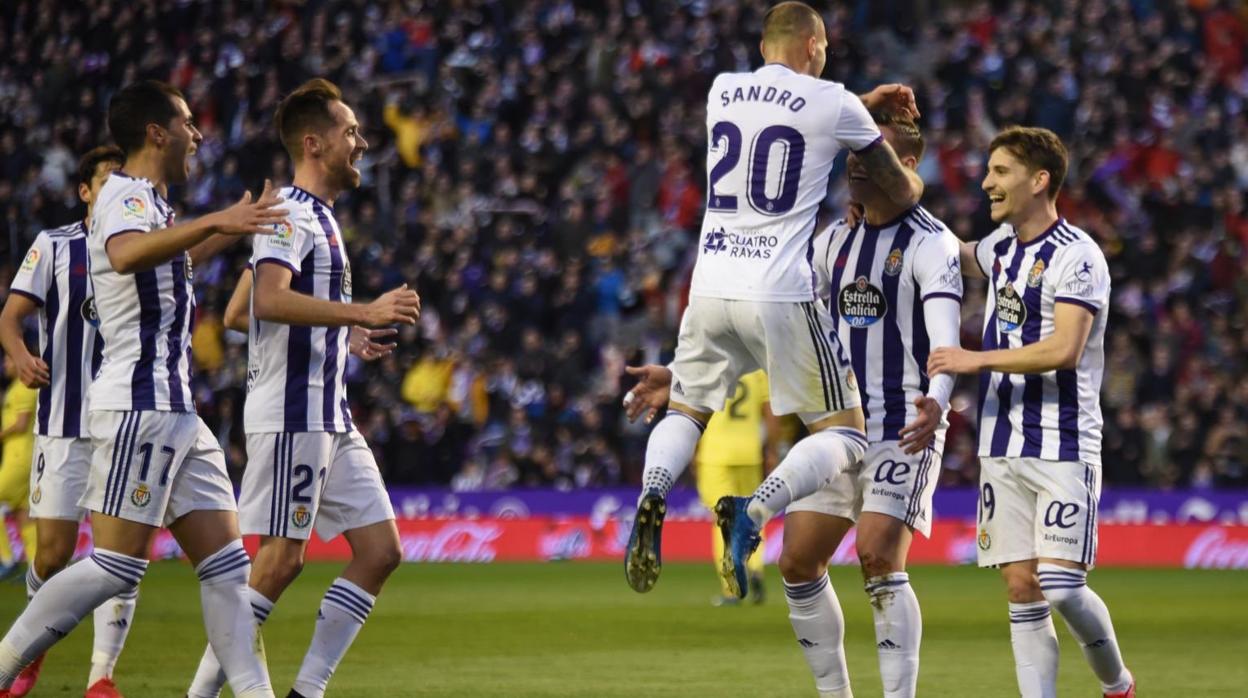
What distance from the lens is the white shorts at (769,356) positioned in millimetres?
7109

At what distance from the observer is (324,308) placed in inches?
277

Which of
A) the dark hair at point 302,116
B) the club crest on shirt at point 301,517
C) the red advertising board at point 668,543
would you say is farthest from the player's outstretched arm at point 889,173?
the red advertising board at point 668,543

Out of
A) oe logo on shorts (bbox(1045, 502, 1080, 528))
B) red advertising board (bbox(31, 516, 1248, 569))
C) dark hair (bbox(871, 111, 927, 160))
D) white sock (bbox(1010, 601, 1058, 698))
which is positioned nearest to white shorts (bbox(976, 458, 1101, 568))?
oe logo on shorts (bbox(1045, 502, 1080, 528))

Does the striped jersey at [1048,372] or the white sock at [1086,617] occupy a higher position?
the striped jersey at [1048,372]

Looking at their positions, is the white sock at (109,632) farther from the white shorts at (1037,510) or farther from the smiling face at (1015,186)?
the smiling face at (1015,186)

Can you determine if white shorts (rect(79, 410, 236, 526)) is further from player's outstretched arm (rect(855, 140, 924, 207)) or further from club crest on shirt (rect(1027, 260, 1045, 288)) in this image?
club crest on shirt (rect(1027, 260, 1045, 288))

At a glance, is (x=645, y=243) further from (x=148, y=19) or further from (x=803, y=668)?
(x=803, y=668)

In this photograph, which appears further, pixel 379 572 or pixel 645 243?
pixel 645 243

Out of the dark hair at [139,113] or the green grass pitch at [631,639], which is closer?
the dark hair at [139,113]

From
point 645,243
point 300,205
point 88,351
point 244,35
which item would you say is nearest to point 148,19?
point 244,35

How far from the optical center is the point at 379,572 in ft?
24.6

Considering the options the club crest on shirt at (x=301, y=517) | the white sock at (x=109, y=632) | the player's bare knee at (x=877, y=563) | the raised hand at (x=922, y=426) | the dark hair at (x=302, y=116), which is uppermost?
the dark hair at (x=302, y=116)

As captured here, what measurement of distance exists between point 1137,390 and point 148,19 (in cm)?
1486

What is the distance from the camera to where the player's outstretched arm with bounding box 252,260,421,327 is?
698cm
